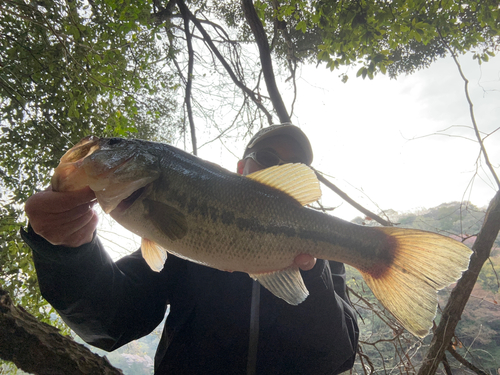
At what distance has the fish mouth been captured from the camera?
1189 millimetres

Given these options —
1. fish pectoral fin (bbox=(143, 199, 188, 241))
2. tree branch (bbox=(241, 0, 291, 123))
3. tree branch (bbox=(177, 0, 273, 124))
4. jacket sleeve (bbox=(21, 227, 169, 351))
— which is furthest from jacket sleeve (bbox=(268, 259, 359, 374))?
tree branch (bbox=(177, 0, 273, 124))

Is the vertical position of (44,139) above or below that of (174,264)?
above

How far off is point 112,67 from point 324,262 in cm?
314

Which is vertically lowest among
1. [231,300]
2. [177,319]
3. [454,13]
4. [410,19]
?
[177,319]

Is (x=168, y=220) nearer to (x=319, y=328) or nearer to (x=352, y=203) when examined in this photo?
(x=319, y=328)

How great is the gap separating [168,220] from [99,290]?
0.70 m

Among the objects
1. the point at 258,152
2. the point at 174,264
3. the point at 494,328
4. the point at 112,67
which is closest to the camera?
the point at 174,264

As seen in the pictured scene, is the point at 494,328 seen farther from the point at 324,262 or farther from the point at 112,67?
the point at 112,67

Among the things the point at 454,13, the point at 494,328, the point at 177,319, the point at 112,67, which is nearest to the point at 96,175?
the point at 177,319

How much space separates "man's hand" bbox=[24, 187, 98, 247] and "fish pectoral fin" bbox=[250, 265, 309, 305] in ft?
2.81

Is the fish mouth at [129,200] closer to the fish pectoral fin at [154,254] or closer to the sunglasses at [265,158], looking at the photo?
the fish pectoral fin at [154,254]

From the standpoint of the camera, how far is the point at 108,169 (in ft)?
3.77

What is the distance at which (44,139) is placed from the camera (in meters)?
2.70

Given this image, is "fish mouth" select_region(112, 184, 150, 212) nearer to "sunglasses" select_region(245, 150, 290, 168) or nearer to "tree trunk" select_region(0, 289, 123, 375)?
"tree trunk" select_region(0, 289, 123, 375)
